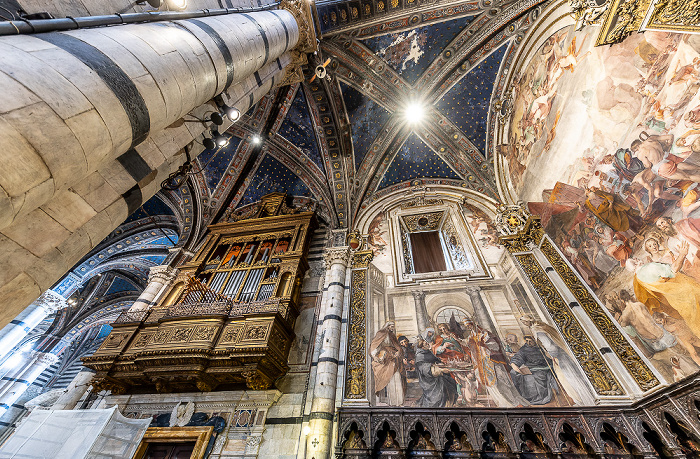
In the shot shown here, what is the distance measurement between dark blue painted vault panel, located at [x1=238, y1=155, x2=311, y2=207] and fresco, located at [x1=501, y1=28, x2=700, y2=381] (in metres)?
7.71

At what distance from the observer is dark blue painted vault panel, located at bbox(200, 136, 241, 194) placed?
1004 centimetres

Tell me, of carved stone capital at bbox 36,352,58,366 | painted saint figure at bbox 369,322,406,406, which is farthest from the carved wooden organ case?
carved stone capital at bbox 36,352,58,366

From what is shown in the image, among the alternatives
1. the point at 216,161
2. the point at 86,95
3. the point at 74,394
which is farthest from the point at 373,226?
the point at 74,394

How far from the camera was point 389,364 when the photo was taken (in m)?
5.47

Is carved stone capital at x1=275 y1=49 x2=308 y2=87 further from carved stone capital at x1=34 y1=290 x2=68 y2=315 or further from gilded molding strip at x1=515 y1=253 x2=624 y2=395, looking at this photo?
carved stone capital at x1=34 y1=290 x2=68 y2=315

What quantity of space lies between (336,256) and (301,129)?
5.00 metres

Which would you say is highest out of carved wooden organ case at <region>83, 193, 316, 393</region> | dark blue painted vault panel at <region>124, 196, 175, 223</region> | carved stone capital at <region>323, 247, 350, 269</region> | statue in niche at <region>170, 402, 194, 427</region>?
dark blue painted vault panel at <region>124, 196, 175, 223</region>

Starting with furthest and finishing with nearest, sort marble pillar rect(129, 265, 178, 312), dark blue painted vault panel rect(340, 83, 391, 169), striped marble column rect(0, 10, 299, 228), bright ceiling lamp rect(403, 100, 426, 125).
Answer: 1. dark blue painted vault panel rect(340, 83, 391, 169)
2. bright ceiling lamp rect(403, 100, 426, 125)
3. marble pillar rect(129, 265, 178, 312)
4. striped marble column rect(0, 10, 299, 228)

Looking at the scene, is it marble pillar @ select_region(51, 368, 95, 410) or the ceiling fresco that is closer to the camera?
marble pillar @ select_region(51, 368, 95, 410)

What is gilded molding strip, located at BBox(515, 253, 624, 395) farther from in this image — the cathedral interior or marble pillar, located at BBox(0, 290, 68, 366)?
marble pillar, located at BBox(0, 290, 68, 366)

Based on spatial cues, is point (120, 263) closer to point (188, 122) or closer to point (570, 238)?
point (188, 122)

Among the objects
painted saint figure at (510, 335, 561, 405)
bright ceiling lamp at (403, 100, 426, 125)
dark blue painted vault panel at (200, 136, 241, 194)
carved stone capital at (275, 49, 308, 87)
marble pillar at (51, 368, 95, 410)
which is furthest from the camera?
dark blue painted vault panel at (200, 136, 241, 194)

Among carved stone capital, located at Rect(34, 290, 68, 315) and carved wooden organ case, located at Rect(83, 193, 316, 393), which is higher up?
carved stone capital, located at Rect(34, 290, 68, 315)

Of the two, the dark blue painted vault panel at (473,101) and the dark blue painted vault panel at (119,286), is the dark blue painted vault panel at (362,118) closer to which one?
the dark blue painted vault panel at (473,101)
